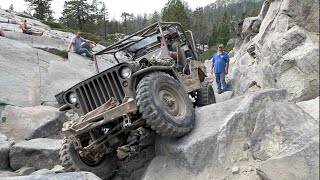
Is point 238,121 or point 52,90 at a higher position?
point 238,121

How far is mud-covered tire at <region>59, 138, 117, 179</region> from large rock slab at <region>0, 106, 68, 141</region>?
3.99 m

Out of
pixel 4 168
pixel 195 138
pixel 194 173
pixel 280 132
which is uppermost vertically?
pixel 280 132

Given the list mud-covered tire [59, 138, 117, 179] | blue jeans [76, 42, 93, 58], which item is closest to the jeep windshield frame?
mud-covered tire [59, 138, 117, 179]

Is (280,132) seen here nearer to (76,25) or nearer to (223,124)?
(223,124)

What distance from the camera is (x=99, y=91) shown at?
22.1 feet

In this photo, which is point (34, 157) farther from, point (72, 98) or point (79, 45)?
point (79, 45)

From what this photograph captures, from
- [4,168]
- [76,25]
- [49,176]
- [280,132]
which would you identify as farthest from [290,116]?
[76,25]

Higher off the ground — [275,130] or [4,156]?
[275,130]

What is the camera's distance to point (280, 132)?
518 cm

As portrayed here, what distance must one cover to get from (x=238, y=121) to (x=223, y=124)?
241 mm

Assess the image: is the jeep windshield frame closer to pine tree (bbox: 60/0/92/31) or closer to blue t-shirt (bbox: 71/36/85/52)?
blue t-shirt (bbox: 71/36/85/52)

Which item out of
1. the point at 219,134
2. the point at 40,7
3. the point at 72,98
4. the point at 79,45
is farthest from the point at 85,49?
the point at 40,7

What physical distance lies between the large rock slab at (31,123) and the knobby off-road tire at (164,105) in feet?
17.7

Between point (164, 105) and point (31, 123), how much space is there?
5.99m
